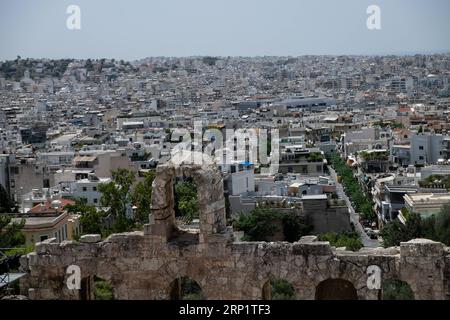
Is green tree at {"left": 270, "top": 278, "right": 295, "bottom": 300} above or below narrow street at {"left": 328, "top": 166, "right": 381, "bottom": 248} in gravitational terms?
above

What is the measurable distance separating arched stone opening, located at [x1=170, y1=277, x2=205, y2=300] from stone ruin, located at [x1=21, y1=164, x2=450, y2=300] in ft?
0.42

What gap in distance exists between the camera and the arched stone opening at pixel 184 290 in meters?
14.3

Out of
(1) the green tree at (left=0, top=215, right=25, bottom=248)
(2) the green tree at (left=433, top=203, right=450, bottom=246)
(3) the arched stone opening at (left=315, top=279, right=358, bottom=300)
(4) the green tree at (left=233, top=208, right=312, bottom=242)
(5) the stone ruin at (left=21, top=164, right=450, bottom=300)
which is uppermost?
(5) the stone ruin at (left=21, top=164, right=450, bottom=300)

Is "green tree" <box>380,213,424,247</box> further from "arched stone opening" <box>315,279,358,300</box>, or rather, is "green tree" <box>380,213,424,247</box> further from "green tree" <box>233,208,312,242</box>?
"arched stone opening" <box>315,279,358,300</box>

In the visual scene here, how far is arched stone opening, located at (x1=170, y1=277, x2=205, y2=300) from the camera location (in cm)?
1425

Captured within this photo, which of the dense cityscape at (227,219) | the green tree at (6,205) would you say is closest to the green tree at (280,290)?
the dense cityscape at (227,219)

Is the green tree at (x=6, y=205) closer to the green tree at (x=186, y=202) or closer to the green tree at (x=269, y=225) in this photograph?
the green tree at (x=186, y=202)

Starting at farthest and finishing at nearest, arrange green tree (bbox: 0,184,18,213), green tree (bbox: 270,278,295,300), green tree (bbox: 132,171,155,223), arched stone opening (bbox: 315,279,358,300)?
green tree (bbox: 0,184,18,213)
green tree (bbox: 132,171,155,223)
green tree (bbox: 270,278,295,300)
arched stone opening (bbox: 315,279,358,300)

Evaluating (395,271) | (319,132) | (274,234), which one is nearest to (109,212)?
(274,234)

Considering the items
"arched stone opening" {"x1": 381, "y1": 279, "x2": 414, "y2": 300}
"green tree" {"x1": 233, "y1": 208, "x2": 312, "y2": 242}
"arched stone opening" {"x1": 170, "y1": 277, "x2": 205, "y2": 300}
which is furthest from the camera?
"green tree" {"x1": 233, "y1": 208, "x2": 312, "y2": 242}

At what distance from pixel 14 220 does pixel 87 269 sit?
67.4 feet

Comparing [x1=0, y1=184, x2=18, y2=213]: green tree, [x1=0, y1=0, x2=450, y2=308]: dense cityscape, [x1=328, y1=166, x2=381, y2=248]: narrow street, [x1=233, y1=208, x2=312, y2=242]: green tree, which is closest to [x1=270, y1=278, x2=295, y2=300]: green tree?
[x1=0, y1=0, x2=450, y2=308]: dense cityscape

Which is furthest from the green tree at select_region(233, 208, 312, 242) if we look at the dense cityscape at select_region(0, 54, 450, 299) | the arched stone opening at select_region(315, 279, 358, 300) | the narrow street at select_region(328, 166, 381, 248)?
the arched stone opening at select_region(315, 279, 358, 300)

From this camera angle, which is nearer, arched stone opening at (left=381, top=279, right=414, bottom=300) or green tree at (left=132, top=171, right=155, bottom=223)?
arched stone opening at (left=381, top=279, right=414, bottom=300)
